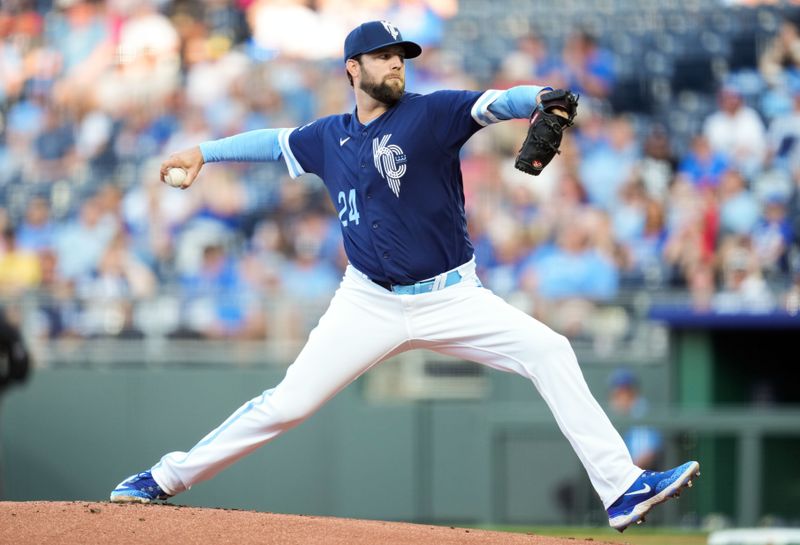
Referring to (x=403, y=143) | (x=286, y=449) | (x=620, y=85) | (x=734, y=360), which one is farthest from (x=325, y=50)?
(x=403, y=143)

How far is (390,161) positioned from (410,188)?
0.42 feet

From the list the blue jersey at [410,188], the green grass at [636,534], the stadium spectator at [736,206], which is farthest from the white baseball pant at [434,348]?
the stadium spectator at [736,206]

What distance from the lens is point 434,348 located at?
4.91 m

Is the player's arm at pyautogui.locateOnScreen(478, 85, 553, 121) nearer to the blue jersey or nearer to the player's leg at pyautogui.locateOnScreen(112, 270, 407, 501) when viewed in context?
the blue jersey

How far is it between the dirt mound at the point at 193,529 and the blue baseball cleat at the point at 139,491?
0.09m

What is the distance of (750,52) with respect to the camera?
11891 millimetres

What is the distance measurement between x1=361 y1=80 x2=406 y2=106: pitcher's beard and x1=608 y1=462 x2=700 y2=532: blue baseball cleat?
1732mm

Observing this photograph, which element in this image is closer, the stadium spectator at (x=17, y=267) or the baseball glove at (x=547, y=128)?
the baseball glove at (x=547, y=128)

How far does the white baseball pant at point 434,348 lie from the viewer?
4.68 meters

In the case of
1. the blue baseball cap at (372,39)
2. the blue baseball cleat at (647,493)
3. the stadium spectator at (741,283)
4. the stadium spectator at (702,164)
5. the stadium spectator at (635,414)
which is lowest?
the stadium spectator at (635,414)

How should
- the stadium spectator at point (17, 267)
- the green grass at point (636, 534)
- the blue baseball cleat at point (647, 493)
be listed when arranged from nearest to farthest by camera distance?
the blue baseball cleat at point (647, 493)
the green grass at point (636, 534)
the stadium spectator at point (17, 267)

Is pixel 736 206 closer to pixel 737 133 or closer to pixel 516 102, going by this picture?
pixel 737 133

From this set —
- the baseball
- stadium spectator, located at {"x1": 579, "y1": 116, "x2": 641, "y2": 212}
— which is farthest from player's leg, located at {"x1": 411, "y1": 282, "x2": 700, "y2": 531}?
stadium spectator, located at {"x1": 579, "y1": 116, "x2": 641, "y2": 212}

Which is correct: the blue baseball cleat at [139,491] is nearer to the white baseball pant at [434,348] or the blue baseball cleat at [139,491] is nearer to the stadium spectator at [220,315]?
the white baseball pant at [434,348]
